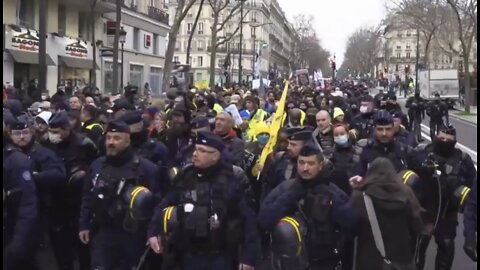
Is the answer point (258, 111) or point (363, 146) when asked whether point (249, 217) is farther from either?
point (258, 111)

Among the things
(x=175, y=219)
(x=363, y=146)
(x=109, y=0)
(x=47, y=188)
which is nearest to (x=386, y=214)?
(x=175, y=219)

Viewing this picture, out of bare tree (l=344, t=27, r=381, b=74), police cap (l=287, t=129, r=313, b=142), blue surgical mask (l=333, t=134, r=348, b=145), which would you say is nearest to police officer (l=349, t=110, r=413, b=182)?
blue surgical mask (l=333, t=134, r=348, b=145)

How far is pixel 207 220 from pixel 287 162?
220cm

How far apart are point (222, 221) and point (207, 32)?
109604mm

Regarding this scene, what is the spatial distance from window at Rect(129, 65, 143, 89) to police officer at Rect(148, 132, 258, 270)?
4096 centimetres

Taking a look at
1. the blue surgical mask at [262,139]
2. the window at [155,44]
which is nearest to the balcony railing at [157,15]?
the window at [155,44]

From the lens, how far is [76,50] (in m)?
35.8

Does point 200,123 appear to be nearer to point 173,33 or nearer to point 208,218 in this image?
point 208,218

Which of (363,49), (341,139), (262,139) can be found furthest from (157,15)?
(363,49)

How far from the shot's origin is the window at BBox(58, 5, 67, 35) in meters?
35.3

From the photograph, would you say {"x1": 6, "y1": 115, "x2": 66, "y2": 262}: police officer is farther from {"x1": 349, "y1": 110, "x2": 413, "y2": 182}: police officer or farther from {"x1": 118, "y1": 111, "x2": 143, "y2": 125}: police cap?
{"x1": 349, "y1": 110, "x2": 413, "y2": 182}: police officer

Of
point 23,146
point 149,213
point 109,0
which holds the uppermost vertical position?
point 109,0

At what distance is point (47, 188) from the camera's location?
21.1 ft

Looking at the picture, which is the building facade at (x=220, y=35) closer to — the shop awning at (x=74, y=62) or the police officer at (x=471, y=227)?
the shop awning at (x=74, y=62)
